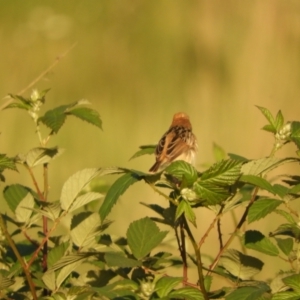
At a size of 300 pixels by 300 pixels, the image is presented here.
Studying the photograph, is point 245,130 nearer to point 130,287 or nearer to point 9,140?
point 9,140

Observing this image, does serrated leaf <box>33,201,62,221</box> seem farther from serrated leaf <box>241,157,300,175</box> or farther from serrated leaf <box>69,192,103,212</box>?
serrated leaf <box>241,157,300,175</box>

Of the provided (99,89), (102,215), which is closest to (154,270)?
(102,215)

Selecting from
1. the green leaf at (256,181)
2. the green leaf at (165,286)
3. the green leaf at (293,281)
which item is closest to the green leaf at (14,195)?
the green leaf at (165,286)

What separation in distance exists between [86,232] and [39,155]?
243 mm

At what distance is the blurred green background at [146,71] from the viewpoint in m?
5.73

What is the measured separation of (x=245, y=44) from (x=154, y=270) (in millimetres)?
4221

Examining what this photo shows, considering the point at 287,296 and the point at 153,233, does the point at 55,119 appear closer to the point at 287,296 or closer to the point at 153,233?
the point at 153,233

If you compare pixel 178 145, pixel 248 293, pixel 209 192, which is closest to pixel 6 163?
pixel 209 192

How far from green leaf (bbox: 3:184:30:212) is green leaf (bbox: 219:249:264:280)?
58cm

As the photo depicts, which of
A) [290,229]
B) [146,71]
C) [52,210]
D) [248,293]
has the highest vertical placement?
[146,71]

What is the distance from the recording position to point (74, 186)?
238cm

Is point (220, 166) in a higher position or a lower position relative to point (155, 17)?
lower

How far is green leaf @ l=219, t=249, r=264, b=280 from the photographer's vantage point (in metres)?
2.42

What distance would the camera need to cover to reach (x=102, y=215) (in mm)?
2129
